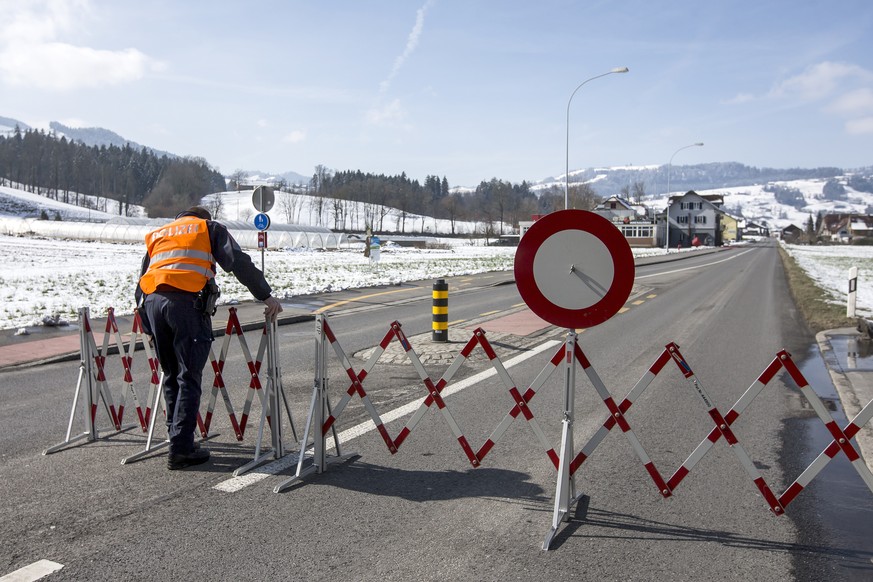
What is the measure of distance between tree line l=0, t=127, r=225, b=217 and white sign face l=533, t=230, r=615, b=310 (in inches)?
6611

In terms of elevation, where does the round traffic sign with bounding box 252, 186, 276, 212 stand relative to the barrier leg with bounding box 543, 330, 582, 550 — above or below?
above

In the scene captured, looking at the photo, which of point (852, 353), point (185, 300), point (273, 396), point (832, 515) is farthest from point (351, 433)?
point (852, 353)

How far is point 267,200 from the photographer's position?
20.1 metres

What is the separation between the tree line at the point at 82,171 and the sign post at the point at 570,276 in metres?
168

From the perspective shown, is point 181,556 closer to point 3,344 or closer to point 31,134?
point 3,344

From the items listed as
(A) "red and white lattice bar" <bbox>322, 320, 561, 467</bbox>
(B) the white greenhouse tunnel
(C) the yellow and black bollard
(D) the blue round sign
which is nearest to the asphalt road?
(A) "red and white lattice bar" <bbox>322, 320, 561, 467</bbox>

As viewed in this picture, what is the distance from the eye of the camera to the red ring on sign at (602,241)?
4.25m

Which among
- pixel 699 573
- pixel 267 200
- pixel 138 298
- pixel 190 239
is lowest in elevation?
pixel 699 573

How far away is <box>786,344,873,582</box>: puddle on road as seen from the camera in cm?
368

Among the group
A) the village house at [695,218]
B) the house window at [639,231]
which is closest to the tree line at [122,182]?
the village house at [695,218]

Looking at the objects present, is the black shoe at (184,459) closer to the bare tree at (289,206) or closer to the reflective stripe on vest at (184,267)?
the reflective stripe on vest at (184,267)

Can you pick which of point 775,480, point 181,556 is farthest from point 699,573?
point 181,556

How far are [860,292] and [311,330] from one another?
66.5 ft

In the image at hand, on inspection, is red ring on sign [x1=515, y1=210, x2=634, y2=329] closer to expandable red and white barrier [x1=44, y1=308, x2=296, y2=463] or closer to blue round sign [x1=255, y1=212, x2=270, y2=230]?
expandable red and white barrier [x1=44, y1=308, x2=296, y2=463]
